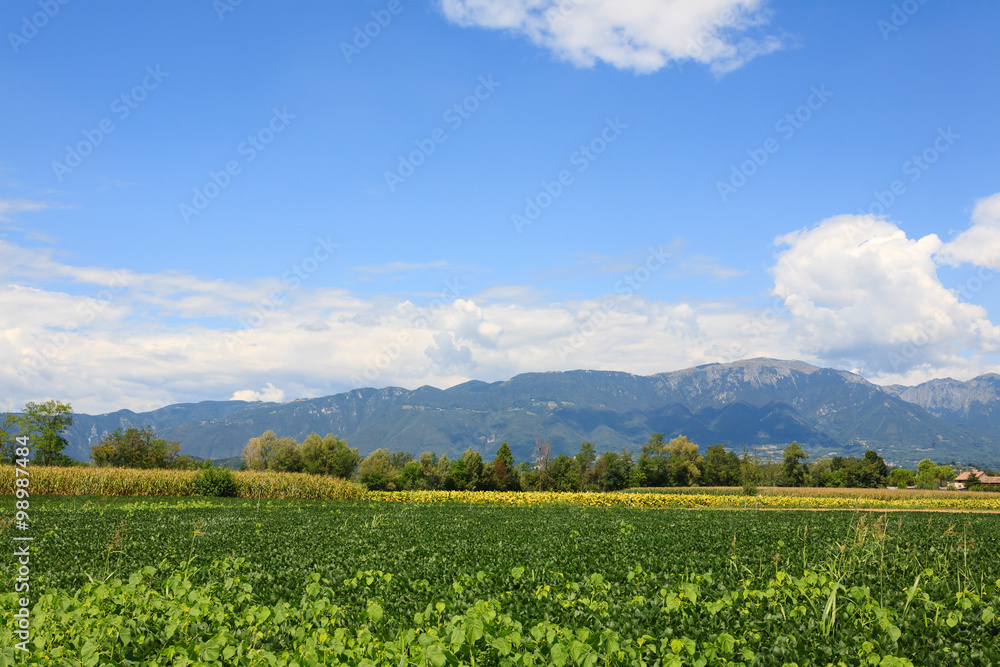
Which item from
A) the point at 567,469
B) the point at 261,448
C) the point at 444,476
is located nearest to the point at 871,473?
the point at 567,469

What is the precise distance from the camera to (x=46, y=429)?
2768 inches

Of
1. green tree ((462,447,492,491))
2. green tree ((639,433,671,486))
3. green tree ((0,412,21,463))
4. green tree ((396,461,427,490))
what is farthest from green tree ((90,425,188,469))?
green tree ((639,433,671,486))

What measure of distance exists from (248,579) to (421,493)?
141ft

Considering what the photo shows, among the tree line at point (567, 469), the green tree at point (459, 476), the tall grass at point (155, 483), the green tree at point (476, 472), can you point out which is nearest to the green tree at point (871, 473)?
the tree line at point (567, 469)

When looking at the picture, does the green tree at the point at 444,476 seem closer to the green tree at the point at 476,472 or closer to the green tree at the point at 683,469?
the green tree at the point at 476,472

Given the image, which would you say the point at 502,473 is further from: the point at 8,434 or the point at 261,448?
the point at 8,434

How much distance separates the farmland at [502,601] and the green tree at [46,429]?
64.1 m

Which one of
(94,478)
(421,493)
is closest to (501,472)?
(421,493)

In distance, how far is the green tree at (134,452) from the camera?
77.2 meters

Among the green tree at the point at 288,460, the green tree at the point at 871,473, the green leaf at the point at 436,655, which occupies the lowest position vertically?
the green tree at the point at 871,473

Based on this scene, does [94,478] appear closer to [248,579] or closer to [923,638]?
[248,579]

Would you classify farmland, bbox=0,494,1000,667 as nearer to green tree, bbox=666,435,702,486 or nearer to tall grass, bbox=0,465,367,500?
tall grass, bbox=0,465,367,500

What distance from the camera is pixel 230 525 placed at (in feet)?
72.3

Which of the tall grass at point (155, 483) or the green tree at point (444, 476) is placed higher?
the tall grass at point (155, 483)
